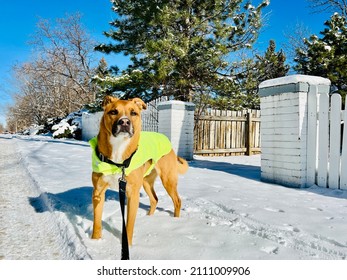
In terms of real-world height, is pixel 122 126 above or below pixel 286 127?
below

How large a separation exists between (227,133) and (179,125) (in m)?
3.20

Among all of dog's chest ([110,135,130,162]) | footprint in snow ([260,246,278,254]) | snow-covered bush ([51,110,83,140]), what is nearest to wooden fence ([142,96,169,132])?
dog's chest ([110,135,130,162])

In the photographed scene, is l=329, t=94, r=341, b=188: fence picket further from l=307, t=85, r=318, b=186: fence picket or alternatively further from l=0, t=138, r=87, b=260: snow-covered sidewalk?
l=0, t=138, r=87, b=260: snow-covered sidewalk

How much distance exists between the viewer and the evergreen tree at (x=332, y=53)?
14.9 meters

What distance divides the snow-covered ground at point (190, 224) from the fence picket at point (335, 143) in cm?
26

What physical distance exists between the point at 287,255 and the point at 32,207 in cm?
302

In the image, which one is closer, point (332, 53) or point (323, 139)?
point (323, 139)

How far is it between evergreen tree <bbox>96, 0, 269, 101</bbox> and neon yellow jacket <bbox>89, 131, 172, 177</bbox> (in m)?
7.89

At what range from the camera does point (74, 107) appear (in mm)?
38656

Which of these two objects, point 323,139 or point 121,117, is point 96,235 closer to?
point 121,117

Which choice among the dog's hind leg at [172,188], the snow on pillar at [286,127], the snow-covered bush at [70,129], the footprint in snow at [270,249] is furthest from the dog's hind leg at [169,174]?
the snow-covered bush at [70,129]

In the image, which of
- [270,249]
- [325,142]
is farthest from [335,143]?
[270,249]

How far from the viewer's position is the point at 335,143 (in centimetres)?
488

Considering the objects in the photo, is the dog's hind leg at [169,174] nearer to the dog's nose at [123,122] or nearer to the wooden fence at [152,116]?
the dog's nose at [123,122]
